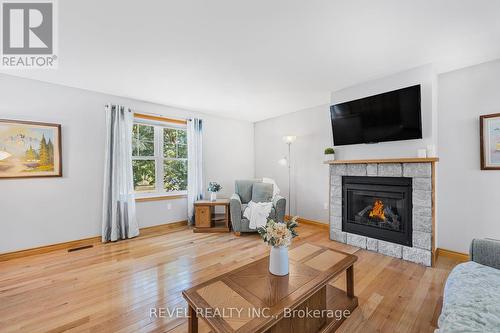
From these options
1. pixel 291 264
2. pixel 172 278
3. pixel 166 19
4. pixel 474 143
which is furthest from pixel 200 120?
pixel 474 143

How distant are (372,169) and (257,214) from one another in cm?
192

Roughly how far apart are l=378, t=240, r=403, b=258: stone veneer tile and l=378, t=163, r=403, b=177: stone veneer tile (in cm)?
91

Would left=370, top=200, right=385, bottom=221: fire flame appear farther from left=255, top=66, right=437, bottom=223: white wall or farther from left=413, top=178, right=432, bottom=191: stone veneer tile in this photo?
left=255, top=66, right=437, bottom=223: white wall

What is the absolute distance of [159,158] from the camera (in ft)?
13.2

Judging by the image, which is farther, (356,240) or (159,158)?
(159,158)

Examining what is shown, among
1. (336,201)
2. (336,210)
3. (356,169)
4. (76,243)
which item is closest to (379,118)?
(356,169)

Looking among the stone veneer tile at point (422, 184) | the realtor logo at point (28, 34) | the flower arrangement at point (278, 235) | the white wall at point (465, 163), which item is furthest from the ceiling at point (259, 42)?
the flower arrangement at point (278, 235)

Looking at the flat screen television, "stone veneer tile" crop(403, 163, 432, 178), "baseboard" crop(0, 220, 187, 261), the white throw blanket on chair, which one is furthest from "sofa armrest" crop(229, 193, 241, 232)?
"stone veneer tile" crop(403, 163, 432, 178)

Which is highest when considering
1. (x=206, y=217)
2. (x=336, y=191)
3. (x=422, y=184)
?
(x=422, y=184)

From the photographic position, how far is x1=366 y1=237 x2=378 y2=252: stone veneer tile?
285 centimetres

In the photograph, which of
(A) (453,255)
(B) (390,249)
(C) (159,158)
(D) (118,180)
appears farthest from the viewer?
(C) (159,158)

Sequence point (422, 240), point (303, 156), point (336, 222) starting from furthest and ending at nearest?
point (303, 156)
point (336, 222)
point (422, 240)

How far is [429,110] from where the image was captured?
8.26 ft

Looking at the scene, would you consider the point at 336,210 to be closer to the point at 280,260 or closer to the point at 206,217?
the point at 280,260
